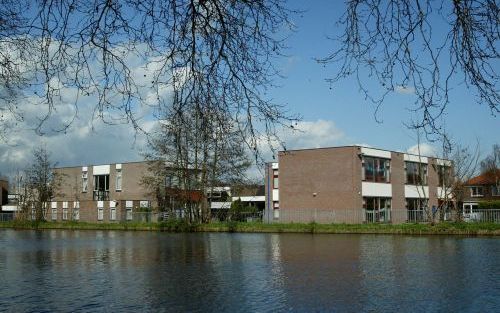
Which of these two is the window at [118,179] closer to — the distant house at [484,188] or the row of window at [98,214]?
the row of window at [98,214]

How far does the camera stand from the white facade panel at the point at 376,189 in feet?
157

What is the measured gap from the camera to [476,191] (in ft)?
268

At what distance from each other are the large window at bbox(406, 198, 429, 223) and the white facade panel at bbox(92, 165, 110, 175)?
31319 millimetres

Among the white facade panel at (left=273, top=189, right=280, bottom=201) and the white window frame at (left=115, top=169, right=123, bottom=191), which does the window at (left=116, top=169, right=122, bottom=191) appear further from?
the white facade panel at (left=273, top=189, right=280, bottom=201)

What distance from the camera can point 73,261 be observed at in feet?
66.7

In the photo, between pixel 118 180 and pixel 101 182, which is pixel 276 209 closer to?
pixel 118 180

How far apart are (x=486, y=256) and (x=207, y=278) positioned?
10498 mm

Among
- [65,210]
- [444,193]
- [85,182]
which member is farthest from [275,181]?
[65,210]

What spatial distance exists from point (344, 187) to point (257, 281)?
3375 cm

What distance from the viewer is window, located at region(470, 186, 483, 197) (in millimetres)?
81312

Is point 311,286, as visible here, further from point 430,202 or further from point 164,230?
point 430,202

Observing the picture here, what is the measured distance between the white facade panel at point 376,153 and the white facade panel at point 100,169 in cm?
2904

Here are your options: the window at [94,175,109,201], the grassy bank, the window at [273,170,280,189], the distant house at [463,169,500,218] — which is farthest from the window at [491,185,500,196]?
the window at [94,175,109,201]

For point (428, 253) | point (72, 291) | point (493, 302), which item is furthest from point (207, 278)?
point (428, 253)
